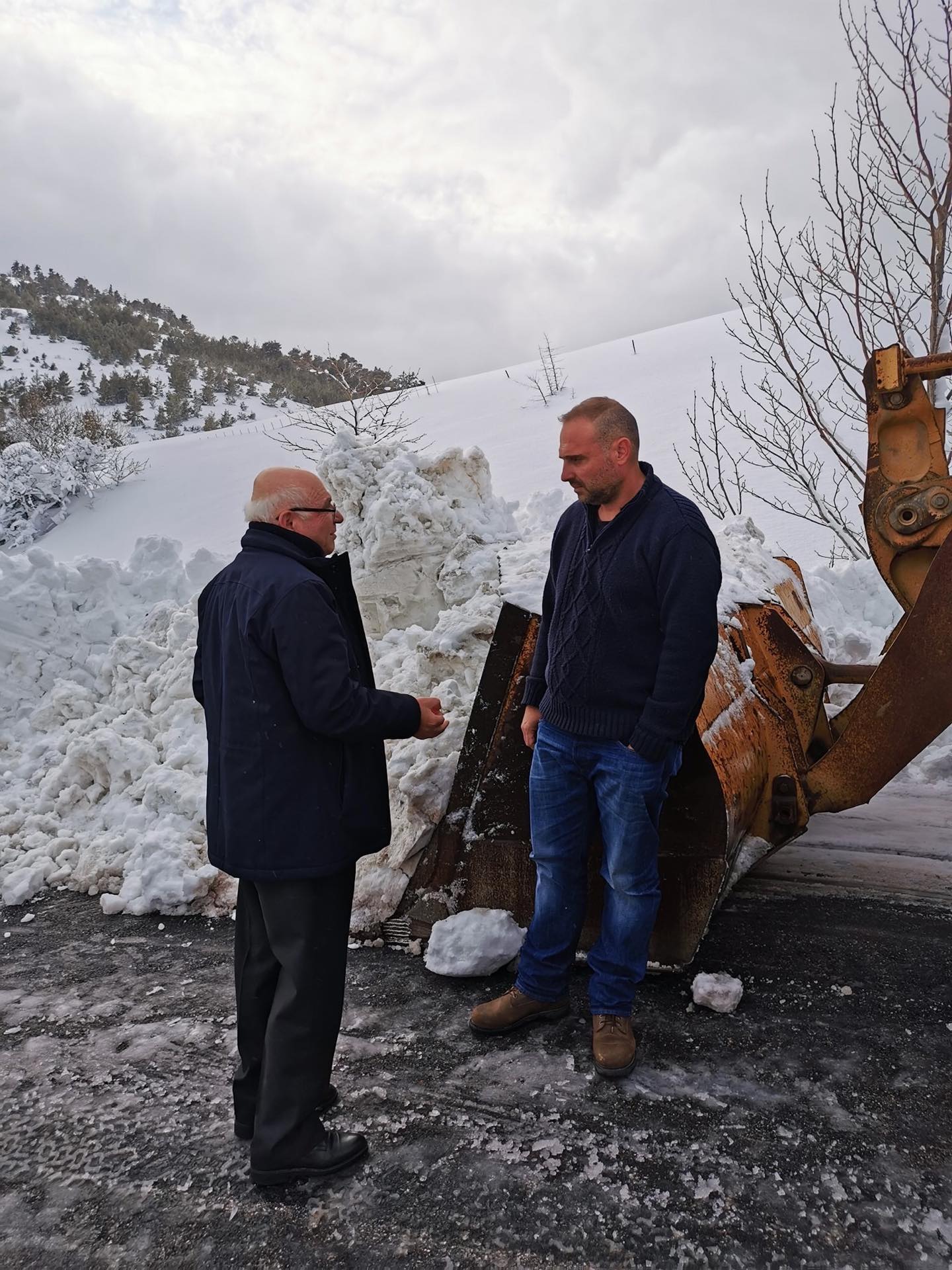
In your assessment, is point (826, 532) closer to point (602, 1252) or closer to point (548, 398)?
point (602, 1252)

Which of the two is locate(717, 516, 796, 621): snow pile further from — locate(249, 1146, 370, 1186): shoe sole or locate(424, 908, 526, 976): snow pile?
locate(249, 1146, 370, 1186): shoe sole

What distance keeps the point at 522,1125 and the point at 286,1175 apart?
0.65 meters

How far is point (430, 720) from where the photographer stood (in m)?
2.49

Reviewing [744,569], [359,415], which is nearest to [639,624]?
[744,569]

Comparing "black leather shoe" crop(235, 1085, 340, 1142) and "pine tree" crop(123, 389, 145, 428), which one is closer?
"black leather shoe" crop(235, 1085, 340, 1142)

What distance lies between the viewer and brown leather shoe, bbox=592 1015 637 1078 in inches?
105

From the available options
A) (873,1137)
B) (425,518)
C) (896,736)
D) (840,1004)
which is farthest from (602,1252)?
(425,518)

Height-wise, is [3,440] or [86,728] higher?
[3,440]

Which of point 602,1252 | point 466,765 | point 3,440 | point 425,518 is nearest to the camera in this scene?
point 602,1252

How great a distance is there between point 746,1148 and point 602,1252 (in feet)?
1.74

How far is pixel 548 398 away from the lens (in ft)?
73.6

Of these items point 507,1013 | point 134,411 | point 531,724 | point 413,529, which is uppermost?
point 134,411

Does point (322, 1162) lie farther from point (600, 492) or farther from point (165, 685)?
point (165, 685)

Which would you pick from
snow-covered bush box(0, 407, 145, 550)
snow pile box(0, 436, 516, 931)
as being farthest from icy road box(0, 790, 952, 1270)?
snow-covered bush box(0, 407, 145, 550)
